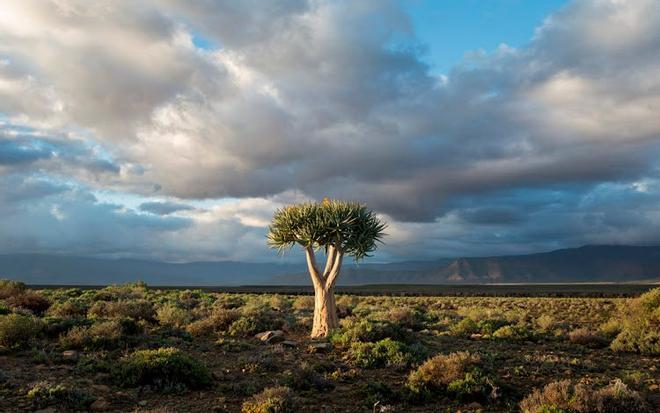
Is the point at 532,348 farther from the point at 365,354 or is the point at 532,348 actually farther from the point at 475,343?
the point at 365,354

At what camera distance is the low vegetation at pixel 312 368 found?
10.6 metres

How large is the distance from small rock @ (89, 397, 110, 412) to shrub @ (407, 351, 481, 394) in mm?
6569

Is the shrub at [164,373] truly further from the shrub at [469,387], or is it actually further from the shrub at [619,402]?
→ the shrub at [619,402]

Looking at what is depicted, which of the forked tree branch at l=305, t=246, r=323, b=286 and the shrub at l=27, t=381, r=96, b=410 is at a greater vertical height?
the forked tree branch at l=305, t=246, r=323, b=286

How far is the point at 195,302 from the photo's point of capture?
3528 cm

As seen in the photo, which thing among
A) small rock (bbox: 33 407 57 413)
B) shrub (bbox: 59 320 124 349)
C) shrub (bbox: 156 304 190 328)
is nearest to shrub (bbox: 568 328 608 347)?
shrub (bbox: 156 304 190 328)

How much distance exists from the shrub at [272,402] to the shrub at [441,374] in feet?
9.84

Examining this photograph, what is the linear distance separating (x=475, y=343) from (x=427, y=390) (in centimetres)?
832

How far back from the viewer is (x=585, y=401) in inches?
397

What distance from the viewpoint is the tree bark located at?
765 inches

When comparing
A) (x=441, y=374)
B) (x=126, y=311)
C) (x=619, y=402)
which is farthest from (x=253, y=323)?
(x=619, y=402)

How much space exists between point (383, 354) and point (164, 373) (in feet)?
20.2

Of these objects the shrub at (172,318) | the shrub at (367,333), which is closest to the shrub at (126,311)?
the shrub at (172,318)

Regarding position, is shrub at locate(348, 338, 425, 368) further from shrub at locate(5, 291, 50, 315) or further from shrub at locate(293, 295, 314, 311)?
shrub at locate(5, 291, 50, 315)
